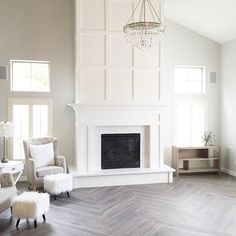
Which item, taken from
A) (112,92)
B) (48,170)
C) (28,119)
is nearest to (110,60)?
(112,92)

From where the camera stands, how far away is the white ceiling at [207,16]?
5578 millimetres

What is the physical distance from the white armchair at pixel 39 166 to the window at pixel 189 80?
3300 millimetres

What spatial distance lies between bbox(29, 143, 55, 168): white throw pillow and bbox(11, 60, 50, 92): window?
137 centimetres

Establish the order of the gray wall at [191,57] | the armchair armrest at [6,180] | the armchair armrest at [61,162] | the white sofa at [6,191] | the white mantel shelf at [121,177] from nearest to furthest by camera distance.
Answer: the white sofa at [6,191] → the armchair armrest at [6,180] → the armchair armrest at [61,162] → the white mantel shelf at [121,177] → the gray wall at [191,57]

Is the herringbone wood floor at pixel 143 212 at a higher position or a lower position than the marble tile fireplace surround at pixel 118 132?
lower

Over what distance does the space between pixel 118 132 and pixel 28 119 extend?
1976 millimetres

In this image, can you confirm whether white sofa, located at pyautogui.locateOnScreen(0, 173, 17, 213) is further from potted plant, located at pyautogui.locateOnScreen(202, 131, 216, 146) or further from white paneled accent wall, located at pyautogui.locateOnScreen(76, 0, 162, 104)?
potted plant, located at pyautogui.locateOnScreen(202, 131, 216, 146)

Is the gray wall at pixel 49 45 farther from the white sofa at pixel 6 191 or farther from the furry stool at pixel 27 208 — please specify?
the furry stool at pixel 27 208

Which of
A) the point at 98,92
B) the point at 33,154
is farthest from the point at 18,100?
the point at 98,92

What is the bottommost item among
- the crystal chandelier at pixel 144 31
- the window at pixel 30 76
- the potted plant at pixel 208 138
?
the potted plant at pixel 208 138

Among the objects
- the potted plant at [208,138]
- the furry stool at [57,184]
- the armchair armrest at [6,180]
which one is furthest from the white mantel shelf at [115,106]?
the armchair armrest at [6,180]

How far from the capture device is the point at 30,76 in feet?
20.9

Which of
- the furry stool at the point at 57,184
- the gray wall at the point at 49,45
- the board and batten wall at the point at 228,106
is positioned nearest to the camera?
the furry stool at the point at 57,184

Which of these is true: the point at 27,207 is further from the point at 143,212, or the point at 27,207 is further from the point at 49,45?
the point at 49,45
